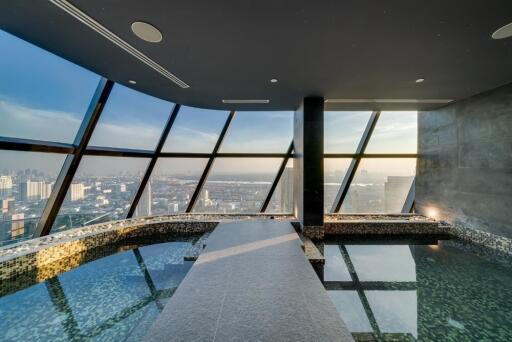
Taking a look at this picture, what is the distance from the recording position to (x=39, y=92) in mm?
3461

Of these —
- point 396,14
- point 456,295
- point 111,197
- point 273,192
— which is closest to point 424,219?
point 456,295

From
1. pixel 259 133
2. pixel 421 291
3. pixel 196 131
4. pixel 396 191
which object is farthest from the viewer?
pixel 396 191

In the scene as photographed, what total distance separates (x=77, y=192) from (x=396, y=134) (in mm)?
7921

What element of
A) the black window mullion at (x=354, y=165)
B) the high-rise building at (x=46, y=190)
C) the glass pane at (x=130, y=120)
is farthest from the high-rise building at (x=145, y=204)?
the black window mullion at (x=354, y=165)

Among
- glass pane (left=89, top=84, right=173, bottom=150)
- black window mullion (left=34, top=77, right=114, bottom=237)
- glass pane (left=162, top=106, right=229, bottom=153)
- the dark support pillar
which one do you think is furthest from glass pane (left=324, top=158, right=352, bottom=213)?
black window mullion (left=34, top=77, right=114, bottom=237)

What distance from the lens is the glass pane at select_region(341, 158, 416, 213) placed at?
6023 mm

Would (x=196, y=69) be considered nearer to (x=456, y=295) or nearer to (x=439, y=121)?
(x=456, y=295)

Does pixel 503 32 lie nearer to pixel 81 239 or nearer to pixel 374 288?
pixel 374 288

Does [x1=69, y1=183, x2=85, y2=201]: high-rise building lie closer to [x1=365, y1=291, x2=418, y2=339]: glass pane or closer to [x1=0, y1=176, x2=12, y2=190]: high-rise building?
[x1=0, y1=176, x2=12, y2=190]: high-rise building

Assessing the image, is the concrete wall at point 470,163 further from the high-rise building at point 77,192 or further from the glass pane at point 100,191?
the high-rise building at point 77,192

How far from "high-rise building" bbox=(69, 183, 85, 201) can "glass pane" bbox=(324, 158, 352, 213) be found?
5.69 metres

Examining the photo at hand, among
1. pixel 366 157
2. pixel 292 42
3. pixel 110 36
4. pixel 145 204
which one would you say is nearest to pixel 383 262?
pixel 366 157

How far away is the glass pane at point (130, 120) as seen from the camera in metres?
4.25

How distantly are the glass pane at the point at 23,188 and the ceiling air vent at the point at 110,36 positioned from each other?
243 cm
